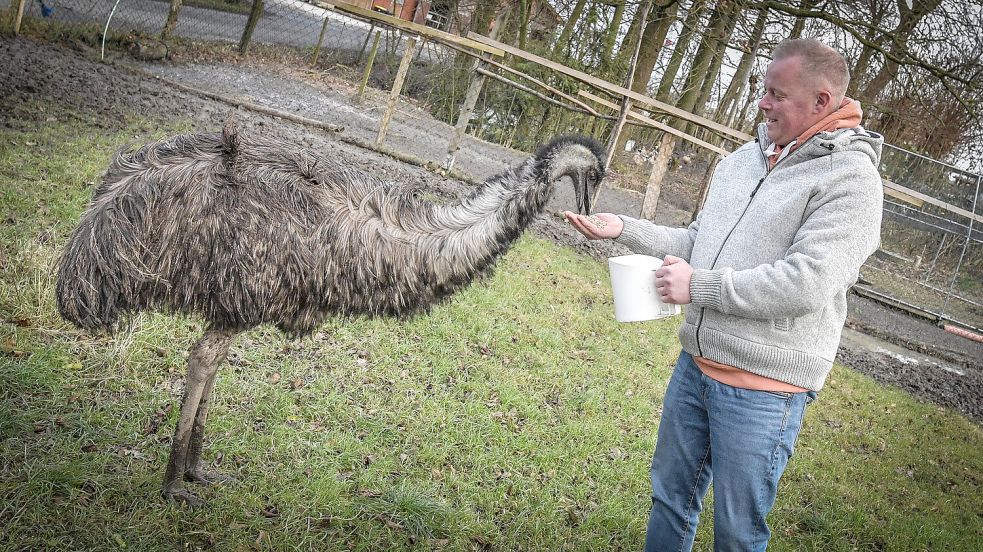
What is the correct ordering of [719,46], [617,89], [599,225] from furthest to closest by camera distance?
1. [719,46]
2. [617,89]
3. [599,225]

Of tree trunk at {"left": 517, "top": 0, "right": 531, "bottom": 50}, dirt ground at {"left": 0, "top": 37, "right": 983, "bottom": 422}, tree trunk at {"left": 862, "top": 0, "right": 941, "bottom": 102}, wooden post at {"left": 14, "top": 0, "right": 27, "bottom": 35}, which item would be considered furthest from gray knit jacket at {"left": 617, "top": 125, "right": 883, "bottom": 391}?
tree trunk at {"left": 517, "top": 0, "right": 531, "bottom": 50}

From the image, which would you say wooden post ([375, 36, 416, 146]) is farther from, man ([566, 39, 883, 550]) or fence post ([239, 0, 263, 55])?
man ([566, 39, 883, 550])

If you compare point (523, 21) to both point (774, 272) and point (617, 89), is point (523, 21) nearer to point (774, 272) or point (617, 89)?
point (617, 89)

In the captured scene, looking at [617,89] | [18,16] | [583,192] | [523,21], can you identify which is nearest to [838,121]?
[583,192]

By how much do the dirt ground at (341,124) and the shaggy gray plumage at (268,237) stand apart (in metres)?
3.47

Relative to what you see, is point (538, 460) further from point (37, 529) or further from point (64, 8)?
point (64, 8)

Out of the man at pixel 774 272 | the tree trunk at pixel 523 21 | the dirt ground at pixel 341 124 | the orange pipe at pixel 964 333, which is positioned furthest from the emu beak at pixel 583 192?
the tree trunk at pixel 523 21

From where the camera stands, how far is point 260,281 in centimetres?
280

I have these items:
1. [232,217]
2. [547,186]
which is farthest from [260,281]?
[547,186]

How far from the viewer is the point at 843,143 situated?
7.73ft

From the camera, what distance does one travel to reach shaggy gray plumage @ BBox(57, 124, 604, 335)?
109 inches

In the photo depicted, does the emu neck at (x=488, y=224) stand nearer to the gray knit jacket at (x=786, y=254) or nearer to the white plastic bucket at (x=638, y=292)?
the white plastic bucket at (x=638, y=292)

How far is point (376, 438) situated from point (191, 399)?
125cm

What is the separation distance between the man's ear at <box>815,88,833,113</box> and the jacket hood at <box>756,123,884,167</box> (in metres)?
0.08
